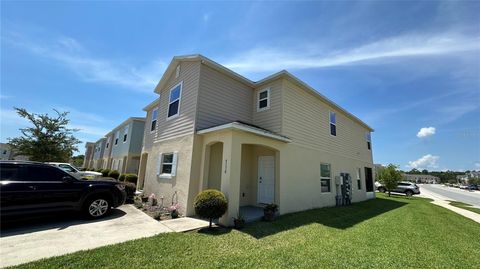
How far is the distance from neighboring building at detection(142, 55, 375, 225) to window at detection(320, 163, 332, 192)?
0.06 meters

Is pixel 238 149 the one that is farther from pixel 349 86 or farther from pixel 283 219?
pixel 349 86

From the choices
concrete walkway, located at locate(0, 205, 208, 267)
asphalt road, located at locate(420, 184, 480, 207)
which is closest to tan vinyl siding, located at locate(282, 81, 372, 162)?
concrete walkway, located at locate(0, 205, 208, 267)

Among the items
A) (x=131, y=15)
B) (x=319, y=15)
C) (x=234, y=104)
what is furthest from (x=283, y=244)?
(x=131, y=15)

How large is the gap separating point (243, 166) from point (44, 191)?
Answer: 24.0 feet

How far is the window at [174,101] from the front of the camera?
10.7 meters

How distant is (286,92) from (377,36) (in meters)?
4.56

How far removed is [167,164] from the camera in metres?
10.3

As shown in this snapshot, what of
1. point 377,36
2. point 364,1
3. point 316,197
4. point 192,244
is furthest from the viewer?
point 316,197

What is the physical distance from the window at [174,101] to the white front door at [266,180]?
5043 millimetres

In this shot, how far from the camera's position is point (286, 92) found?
32.5 ft

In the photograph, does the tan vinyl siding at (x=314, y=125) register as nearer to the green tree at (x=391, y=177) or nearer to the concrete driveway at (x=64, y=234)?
the concrete driveway at (x=64, y=234)

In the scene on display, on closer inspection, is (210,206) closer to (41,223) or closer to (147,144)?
(41,223)

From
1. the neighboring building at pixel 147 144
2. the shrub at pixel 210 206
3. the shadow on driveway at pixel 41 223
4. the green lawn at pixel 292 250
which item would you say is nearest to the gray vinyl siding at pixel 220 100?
the shrub at pixel 210 206

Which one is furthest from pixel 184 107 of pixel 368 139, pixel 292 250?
pixel 368 139
